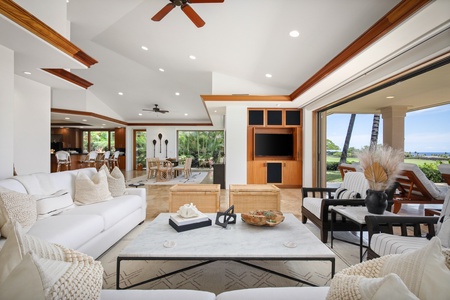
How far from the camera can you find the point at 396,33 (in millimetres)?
2340

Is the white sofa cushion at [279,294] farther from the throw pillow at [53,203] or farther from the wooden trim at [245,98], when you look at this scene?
the wooden trim at [245,98]

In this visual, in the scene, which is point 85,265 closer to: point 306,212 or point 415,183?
point 306,212

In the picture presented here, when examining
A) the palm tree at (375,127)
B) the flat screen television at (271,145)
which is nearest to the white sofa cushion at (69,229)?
the flat screen television at (271,145)

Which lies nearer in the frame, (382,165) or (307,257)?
(307,257)

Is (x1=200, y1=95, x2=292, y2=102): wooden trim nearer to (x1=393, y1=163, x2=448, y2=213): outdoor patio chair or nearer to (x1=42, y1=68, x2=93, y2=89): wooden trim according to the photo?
(x1=42, y1=68, x2=93, y2=89): wooden trim

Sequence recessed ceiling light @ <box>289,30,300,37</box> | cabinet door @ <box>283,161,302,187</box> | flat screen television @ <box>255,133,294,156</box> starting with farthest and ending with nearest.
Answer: flat screen television @ <box>255,133,294,156</box> < cabinet door @ <box>283,161,302,187</box> < recessed ceiling light @ <box>289,30,300,37</box>

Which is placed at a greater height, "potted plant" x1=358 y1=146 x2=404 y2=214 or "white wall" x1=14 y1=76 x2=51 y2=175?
"white wall" x1=14 y1=76 x2=51 y2=175

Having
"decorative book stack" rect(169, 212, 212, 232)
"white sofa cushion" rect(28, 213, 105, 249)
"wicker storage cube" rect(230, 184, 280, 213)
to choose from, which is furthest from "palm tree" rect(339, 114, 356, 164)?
"white sofa cushion" rect(28, 213, 105, 249)

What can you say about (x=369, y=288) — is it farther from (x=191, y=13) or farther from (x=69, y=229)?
(x=191, y=13)

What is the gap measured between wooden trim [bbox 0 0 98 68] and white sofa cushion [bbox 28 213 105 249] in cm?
197

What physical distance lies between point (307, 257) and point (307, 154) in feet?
16.7

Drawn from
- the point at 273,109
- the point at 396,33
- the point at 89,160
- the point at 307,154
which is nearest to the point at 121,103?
the point at 89,160

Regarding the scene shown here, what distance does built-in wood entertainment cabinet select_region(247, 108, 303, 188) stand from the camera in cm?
661

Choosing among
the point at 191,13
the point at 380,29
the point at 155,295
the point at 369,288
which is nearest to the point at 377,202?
the point at 380,29
